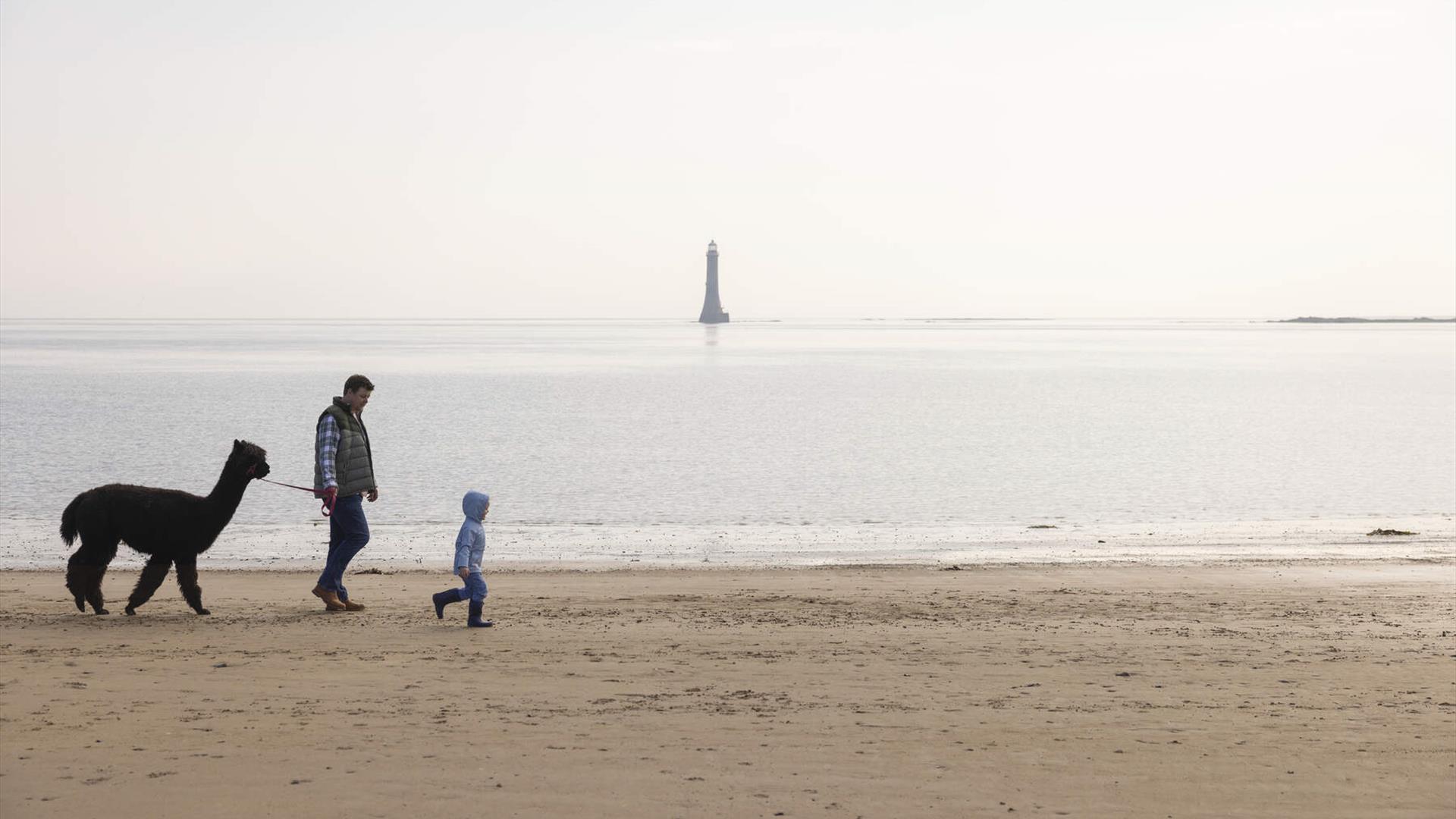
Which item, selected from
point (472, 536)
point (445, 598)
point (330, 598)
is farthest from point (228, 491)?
point (472, 536)

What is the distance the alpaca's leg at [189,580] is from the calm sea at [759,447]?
644cm

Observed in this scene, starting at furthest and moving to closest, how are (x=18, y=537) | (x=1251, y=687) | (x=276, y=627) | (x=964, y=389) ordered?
(x=964, y=389) < (x=18, y=537) < (x=276, y=627) < (x=1251, y=687)


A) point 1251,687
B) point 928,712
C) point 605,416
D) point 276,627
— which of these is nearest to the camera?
point 928,712

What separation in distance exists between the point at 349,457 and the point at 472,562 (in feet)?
4.67

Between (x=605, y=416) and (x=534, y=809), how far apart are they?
43675mm

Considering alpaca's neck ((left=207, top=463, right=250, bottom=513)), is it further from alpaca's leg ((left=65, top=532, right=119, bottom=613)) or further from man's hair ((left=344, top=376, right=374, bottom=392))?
man's hair ((left=344, top=376, right=374, bottom=392))

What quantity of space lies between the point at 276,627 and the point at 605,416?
39.5 m

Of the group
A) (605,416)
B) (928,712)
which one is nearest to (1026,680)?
(928,712)

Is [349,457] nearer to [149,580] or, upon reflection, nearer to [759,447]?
[149,580]

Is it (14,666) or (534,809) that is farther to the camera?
(14,666)

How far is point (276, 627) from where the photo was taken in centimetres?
980

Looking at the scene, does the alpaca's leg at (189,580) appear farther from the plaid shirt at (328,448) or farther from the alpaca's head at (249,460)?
the plaid shirt at (328,448)

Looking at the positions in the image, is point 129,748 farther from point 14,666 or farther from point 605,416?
point 605,416

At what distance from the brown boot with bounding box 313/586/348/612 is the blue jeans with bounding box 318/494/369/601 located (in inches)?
1.1
